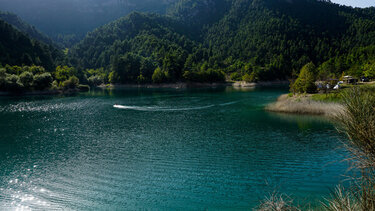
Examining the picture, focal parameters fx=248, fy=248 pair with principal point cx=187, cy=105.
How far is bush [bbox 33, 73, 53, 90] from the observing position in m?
106

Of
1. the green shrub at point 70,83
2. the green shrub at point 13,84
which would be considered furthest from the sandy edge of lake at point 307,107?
the green shrub at point 70,83

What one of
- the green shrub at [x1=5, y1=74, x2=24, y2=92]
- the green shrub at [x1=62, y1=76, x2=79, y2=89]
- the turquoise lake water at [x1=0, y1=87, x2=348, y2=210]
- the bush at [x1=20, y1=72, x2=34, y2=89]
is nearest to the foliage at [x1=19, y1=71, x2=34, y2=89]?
the bush at [x1=20, y1=72, x2=34, y2=89]

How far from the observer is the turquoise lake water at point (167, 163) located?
1825 cm

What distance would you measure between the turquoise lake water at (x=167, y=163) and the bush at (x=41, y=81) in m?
71.2

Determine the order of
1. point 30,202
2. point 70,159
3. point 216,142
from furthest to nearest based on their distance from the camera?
point 216,142 < point 70,159 < point 30,202

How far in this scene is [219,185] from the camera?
1995 centimetres

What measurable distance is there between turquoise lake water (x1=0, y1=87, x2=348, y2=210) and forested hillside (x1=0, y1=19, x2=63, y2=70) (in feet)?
363

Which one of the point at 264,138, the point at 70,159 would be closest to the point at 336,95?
the point at 264,138

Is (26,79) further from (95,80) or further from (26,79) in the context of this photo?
(95,80)

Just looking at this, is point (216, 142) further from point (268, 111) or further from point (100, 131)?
point (268, 111)

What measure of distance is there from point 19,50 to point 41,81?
5246 cm

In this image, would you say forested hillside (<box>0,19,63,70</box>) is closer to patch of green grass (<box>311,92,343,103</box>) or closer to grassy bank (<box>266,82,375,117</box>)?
grassy bank (<box>266,82,375,117</box>)

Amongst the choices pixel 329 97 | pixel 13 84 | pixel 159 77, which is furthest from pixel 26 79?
pixel 329 97

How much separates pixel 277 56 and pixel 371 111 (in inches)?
7317
